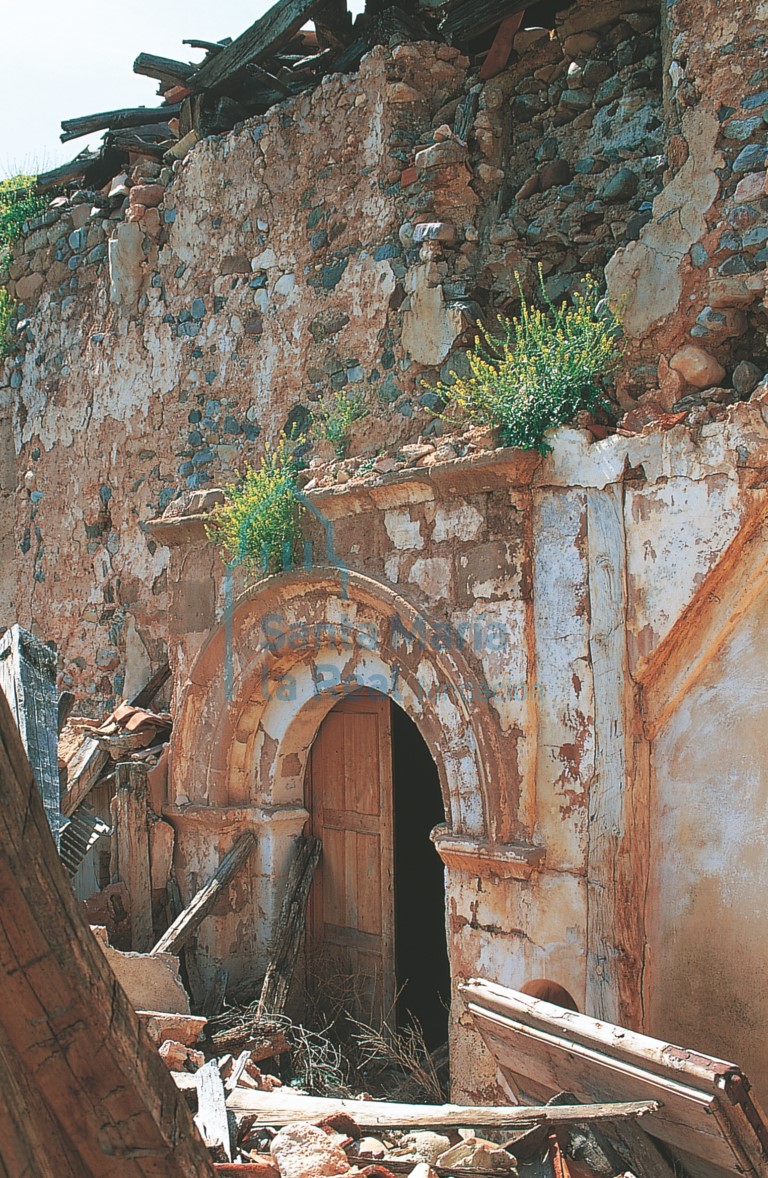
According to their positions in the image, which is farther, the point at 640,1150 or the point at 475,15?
the point at 475,15

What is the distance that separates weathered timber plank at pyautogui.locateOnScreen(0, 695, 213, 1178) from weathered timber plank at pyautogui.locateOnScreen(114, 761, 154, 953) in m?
4.52

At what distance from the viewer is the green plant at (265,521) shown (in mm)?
5301

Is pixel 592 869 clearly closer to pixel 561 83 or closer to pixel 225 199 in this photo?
pixel 561 83

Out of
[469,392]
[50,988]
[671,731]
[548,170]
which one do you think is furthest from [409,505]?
[50,988]

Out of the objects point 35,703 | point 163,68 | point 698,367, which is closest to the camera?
point 35,703

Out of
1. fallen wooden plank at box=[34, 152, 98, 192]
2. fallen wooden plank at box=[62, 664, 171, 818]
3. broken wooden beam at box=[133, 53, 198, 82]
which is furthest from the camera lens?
fallen wooden plank at box=[34, 152, 98, 192]

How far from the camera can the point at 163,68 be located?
25.7 feet

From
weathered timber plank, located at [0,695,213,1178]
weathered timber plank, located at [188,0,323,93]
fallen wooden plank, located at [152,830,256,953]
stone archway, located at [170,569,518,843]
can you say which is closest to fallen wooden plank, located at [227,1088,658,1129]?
stone archway, located at [170,569,518,843]

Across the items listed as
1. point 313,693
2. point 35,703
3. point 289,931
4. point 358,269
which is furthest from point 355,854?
point 358,269

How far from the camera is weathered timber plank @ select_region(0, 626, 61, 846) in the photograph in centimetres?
281

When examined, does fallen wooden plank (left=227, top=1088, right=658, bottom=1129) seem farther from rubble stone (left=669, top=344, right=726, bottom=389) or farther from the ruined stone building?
rubble stone (left=669, top=344, right=726, bottom=389)

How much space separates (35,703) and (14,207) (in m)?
7.46

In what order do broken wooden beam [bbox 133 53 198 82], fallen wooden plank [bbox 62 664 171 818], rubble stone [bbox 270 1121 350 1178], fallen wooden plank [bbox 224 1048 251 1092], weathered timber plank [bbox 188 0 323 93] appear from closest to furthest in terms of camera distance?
rubble stone [bbox 270 1121 350 1178] < fallen wooden plank [bbox 224 1048 251 1092] < fallen wooden plank [bbox 62 664 171 818] < weathered timber plank [bbox 188 0 323 93] < broken wooden beam [bbox 133 53 198 82]

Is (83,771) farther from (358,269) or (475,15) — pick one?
(475,15)
